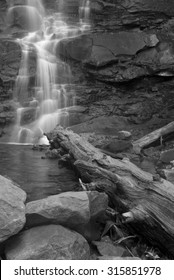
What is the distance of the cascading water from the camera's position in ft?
55.4

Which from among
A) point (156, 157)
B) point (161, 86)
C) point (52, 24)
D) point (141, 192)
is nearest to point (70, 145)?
point (156, 157)

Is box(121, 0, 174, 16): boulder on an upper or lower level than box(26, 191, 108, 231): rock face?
upper

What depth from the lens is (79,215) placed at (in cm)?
488

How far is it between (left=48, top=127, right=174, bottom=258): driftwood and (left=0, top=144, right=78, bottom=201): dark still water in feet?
3.18

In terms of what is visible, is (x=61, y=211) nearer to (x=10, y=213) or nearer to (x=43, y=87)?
Result: (x=10, y=213)

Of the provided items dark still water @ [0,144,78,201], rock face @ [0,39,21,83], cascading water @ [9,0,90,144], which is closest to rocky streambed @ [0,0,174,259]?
rock face @ [0,39,21,83]

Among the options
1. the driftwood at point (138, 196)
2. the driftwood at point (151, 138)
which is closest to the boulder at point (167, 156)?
the driftwood at point (151, 138)

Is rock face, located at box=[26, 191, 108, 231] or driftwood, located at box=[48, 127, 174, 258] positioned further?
driftwood, located at box=[48, 127, 174, 258]

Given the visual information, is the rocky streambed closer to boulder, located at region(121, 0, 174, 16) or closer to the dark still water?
boulder, located at region(121, 0, 174, 16)

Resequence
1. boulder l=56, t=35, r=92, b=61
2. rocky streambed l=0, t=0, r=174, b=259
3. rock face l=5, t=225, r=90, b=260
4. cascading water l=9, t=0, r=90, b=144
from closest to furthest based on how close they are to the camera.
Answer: rock face l=5, t=225, r=90, b=260 < cascading water l=9, t=0, r=90, b=144 < rocky streambed l=0, t=0, r=174, b=259 < boulder l=56, t=35, r=92, b=61

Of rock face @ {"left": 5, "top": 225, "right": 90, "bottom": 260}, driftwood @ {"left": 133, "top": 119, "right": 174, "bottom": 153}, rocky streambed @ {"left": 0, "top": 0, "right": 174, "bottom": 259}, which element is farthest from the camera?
rocky streambed @ {"left": 0, "top": 0, "right": 174, "bottom": 259}
